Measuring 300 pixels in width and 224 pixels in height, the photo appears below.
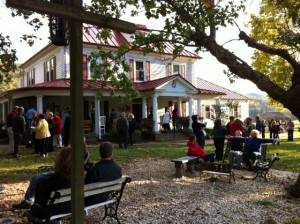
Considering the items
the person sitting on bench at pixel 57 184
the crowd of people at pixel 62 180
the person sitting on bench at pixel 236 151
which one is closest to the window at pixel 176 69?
the person sitting on bench at pixel 236 151

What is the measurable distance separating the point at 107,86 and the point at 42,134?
29.3ft

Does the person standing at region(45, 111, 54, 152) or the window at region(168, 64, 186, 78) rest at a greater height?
the window at region(168, 64, 186, 78)

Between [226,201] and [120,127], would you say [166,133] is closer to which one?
[120,127]

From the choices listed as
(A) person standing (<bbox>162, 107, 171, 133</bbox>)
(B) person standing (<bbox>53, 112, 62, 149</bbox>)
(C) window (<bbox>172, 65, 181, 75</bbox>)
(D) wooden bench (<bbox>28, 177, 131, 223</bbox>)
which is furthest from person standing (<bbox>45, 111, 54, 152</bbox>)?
(C) window (<bbox>172, 65, 181, 75</bbox>)

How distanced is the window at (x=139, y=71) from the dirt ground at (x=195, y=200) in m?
18.4

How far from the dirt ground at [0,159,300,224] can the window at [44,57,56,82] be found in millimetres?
17624

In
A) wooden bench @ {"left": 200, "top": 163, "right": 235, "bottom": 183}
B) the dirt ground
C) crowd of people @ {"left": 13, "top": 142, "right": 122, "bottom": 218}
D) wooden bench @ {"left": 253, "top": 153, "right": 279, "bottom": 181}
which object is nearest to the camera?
crowd of people @ {"left": 13, "top": 142, "right": 122, "bottom": 218}

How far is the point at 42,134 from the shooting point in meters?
13.4

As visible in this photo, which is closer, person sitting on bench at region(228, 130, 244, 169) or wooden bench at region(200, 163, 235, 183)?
wooden bench at region(200, 163, 235, 183)

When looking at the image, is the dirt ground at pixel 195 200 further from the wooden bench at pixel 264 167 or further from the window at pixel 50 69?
the window at pixel 50 69

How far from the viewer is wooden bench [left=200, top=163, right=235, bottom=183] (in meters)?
8.74

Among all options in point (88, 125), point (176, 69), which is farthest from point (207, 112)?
point (88, 125)

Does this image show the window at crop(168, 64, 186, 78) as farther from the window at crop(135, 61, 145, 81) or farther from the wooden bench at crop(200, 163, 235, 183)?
the wooden bench at crop(200, 163, 235, 183)

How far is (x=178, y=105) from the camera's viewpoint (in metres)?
29.9
